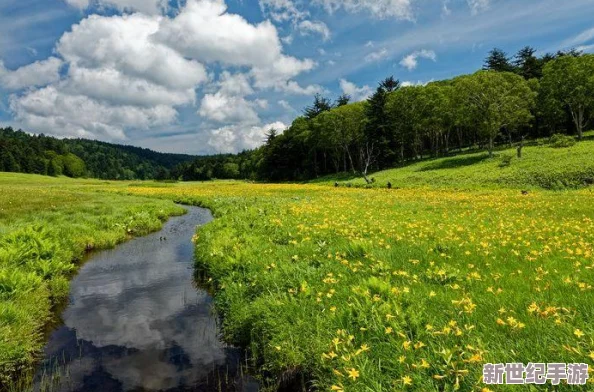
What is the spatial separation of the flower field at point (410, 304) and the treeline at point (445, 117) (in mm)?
48881

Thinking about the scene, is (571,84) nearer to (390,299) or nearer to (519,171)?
(519,171)

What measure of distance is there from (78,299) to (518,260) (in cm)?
1212

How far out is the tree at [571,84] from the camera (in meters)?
59.3

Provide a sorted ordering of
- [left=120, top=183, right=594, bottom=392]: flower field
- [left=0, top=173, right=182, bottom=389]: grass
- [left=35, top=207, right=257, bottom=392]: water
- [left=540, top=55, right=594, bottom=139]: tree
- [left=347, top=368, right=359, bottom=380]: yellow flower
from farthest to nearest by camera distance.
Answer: [left=540, top=55, right=594, bottom=139]: tree → [left=0, top=173, right=182, bottom=389]: grass → [left=35, top=207, right=257, bottom=392]: water → [left=120, top=183, right=594, bottom=392]: flower field → [left=347, top=368, right=359, bottom=380]: yellow flower

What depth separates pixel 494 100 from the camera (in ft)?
193

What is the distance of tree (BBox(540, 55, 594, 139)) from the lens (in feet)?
195

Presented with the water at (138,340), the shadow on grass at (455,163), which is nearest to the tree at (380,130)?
the shadow on grass at (455,163)

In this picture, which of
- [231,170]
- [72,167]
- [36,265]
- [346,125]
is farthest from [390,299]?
[72,167]

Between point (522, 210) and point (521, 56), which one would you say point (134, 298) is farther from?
point (521, 56)

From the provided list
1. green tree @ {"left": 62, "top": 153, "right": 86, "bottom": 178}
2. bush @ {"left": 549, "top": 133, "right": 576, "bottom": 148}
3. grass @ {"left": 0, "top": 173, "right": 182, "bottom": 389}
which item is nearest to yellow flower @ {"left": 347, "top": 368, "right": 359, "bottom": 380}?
grass @ {"left": 0, "top": 173, "right": 182, "bottom": 389}

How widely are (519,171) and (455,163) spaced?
18425 millimetres

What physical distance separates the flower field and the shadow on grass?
49.2 m

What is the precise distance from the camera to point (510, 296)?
6.42m

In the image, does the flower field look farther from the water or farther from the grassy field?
the water
